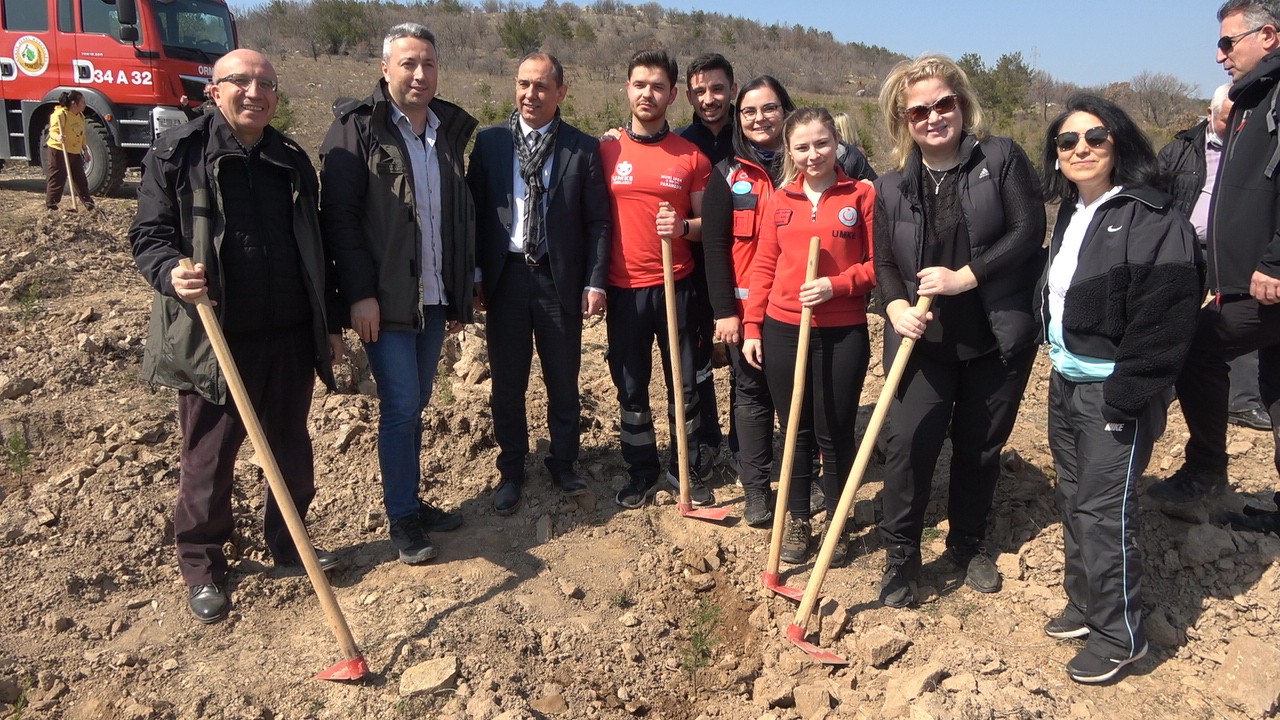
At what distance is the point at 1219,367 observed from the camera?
3.84 m

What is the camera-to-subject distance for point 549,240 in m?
3.85

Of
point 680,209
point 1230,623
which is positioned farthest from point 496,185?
point 1230,623

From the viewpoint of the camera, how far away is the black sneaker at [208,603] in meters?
3.40

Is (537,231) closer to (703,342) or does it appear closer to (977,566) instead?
(703,342)

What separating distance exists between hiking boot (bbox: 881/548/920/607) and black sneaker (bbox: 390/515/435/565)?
1.97 meters

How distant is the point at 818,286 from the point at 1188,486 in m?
2.18

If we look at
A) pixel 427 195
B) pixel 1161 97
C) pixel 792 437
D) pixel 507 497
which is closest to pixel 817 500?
pixel 792 437

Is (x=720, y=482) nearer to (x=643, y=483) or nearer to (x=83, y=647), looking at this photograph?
(x=643, y=483)

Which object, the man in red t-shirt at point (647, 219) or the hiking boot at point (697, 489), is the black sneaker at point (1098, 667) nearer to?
the hiking boot at point (697, 489)

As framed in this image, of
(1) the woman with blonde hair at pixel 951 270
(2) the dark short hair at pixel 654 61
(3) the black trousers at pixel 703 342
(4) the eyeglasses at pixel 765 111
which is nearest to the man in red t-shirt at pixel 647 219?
(2) the dark short hair at pixel 654 61

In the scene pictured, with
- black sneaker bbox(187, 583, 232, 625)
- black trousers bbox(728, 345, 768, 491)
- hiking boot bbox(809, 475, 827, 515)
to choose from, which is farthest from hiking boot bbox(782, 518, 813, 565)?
black sneaker bbox(187, 583, 232, 625)

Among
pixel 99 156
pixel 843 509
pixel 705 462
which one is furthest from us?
pixel 99 156

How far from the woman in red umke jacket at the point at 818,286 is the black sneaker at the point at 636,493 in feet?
3.07

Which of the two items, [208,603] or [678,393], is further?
[678,393]
